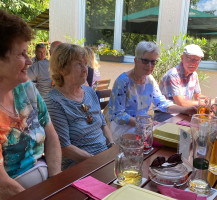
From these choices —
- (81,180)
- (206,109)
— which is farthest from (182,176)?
(206,109)

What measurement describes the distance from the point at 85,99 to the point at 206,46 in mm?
3682

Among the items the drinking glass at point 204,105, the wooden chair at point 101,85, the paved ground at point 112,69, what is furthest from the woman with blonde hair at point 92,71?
the drinking glass at point 204,105

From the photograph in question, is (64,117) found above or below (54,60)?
below

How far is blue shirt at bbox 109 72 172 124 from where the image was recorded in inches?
95.7

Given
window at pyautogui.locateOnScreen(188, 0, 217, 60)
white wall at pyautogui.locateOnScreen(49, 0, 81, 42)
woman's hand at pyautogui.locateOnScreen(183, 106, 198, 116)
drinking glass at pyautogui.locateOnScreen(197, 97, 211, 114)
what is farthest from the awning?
drinking glass at pyautogui.locateOnScreen(197, 97, 211, 114)

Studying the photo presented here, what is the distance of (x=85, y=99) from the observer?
6.75ft

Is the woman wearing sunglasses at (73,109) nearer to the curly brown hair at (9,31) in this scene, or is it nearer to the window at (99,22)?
the curly brown hair at (9,31)

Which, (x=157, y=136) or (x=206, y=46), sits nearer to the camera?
(x=157, y=136)

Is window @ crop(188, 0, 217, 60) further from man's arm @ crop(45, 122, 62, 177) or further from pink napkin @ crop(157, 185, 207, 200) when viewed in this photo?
pink napkin @ crop(157, 185, 207, 200)

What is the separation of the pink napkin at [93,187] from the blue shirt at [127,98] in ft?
4.16

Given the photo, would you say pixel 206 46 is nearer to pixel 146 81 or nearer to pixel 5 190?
pixel 146 81

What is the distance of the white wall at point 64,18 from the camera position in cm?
604

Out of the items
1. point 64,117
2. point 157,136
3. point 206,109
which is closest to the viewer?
point 157,136

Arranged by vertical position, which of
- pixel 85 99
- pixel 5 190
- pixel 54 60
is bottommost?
pixel 5 190
